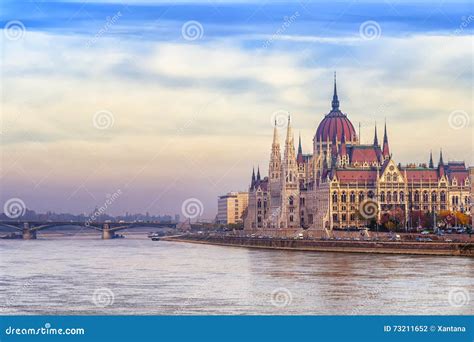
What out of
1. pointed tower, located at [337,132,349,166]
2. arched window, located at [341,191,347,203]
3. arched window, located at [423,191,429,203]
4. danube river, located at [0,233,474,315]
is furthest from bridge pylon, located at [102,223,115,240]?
danube river, located at [0,233,474,315]

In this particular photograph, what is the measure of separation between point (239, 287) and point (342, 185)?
37.8 metres

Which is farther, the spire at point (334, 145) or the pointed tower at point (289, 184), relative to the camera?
the spire at point (334, 145)

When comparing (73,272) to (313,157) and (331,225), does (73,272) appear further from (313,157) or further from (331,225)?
(313,157)

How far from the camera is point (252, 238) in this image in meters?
56.6

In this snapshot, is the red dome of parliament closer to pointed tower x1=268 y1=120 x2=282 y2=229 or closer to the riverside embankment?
pointed tower x1=268 y1=120 x2=282 y2=229

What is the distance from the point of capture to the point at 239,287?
76.3 ft

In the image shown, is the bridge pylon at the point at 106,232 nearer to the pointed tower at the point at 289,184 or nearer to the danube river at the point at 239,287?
the pointed tower at the point at 289,184

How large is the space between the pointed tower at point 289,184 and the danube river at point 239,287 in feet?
107

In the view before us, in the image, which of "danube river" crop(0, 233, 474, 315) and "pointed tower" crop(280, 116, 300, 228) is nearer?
"danube river" crop(0, 233, 474, 315)

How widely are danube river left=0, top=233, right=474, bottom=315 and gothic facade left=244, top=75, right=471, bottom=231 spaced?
2471 centimetres

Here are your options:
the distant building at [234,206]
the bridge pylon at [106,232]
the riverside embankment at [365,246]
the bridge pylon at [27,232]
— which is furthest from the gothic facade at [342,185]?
the distant building at [234,206]

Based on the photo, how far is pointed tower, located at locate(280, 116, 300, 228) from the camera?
67.1 m

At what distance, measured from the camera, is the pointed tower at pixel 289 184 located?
67.1 metres

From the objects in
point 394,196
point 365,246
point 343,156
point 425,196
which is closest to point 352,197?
point 394,196
